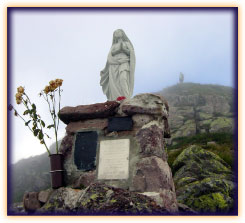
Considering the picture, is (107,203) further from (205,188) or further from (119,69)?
(119,69)

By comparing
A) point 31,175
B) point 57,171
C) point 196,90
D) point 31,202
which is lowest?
point 31,175

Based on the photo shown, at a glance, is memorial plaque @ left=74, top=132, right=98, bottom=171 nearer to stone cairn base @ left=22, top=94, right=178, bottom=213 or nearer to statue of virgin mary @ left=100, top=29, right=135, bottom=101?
stone cairn base @ left=22, top=94, right=178, bottom=213

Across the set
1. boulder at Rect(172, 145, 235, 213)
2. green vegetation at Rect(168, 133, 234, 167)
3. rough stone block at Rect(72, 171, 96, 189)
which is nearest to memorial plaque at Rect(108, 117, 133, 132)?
rough stone block at Rect(72, 171, 96, 189)

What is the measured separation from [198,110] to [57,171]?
35.5m

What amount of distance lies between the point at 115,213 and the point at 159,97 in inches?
84.2

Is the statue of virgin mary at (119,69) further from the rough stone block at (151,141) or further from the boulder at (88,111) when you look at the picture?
the rough stone block at (151,141)

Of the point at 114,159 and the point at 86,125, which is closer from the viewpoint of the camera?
the point at 114,159

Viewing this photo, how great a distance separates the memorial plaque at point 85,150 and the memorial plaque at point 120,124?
31 cm

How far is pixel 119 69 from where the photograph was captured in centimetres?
798

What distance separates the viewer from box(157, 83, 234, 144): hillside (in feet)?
90.3

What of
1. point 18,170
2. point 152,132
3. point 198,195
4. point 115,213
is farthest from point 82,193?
point 18,170

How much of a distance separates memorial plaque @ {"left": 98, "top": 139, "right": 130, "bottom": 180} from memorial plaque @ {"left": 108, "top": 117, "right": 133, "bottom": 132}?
0.20 m

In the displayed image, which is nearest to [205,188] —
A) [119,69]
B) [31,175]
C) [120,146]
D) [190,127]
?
[120,146]

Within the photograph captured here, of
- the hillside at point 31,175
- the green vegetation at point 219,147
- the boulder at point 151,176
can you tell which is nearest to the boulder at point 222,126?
the green vegetation at point 219,147
